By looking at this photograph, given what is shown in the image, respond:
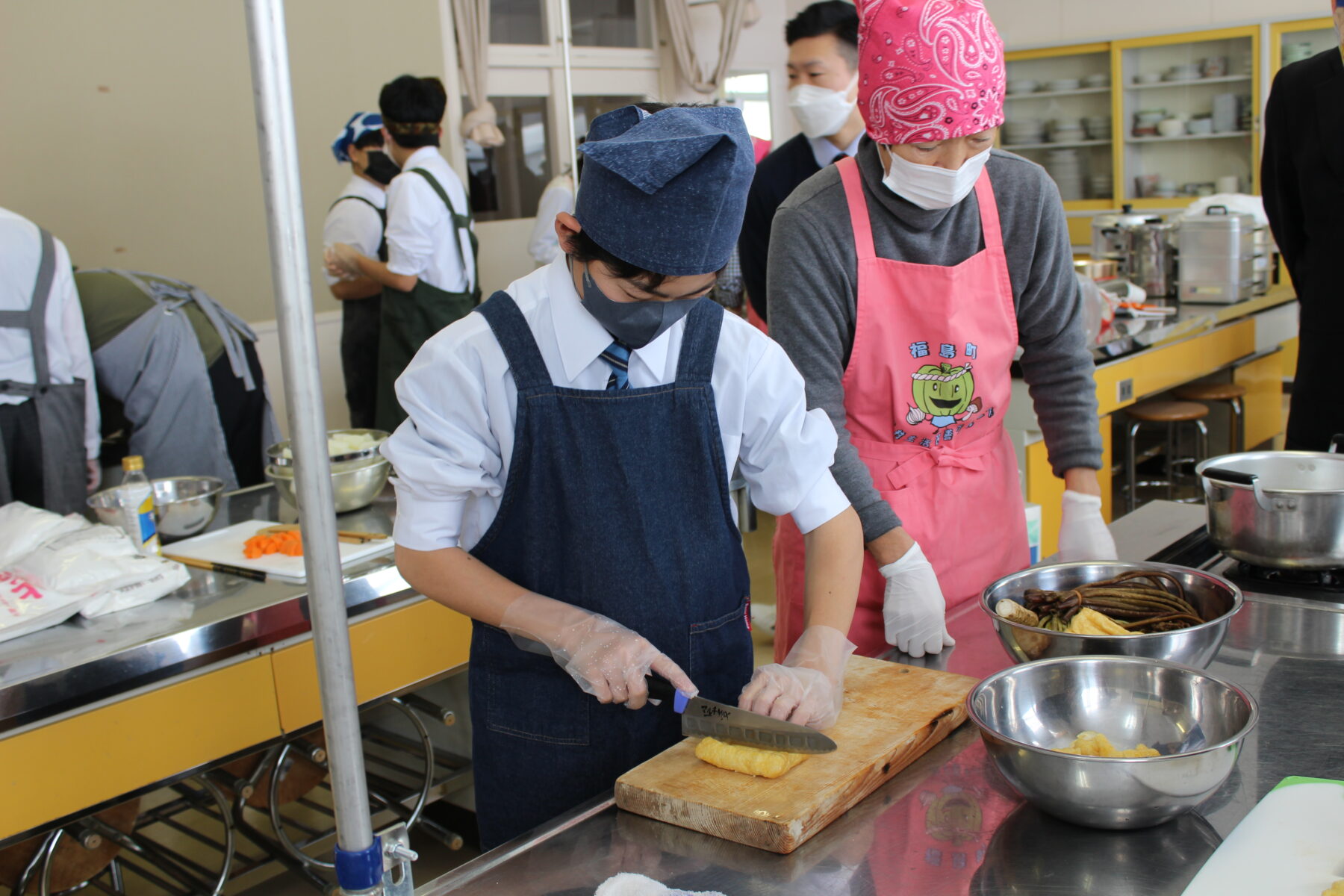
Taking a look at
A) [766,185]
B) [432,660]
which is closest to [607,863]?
[432,660]

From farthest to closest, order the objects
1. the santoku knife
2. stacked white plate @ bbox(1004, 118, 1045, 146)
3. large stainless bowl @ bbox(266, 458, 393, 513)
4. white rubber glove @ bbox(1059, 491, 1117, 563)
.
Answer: stacked white plate @ bbox(1004, 118, 1045, 146), large stainless bowl @ bbox(266, 458, 393, 513), white rubber glove @ bbox(1059, 491, 1117, 563), the santoku knife

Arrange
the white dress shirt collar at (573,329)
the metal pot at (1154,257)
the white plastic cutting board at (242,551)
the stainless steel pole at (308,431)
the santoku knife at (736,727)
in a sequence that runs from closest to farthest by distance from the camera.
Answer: the stainless steel pole at (308,431)
the santoku knife at (736,727)
the white dress shirt collar at (573,329)
the white plastic cutting board at (242,551)
the metal pot at (1154,257)

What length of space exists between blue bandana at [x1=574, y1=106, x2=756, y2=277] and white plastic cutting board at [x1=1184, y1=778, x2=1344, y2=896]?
0.75m

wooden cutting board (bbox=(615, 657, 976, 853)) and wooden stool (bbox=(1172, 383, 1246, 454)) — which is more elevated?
wooden cutting board (bbox=(615, 657, 976, 853))

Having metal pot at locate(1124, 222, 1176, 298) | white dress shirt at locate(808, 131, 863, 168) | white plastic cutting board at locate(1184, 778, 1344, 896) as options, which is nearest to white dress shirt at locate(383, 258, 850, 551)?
white plastic cutting board at locate(1184, 778, 1344, 896)

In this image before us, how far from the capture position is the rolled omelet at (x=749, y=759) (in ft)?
3.83

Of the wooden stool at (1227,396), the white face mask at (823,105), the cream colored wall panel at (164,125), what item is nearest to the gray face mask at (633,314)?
the white face mask at (823,105)

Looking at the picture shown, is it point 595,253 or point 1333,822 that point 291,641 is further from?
point 1333,822

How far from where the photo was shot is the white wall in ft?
24.2

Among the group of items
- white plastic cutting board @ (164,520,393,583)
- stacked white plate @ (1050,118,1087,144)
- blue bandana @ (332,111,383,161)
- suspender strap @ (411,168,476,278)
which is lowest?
white plastic cutting board @ (164,520,393,583)

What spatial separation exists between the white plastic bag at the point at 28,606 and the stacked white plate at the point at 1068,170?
7.73 meters

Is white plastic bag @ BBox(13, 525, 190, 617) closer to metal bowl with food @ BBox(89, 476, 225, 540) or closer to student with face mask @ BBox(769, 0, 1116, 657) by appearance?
metal bowl with food @ BBox(89, 476, 225, 540)

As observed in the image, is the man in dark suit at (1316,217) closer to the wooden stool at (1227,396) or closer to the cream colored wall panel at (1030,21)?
the wooden stool at (1227,396)

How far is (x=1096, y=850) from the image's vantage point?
3.43ft
